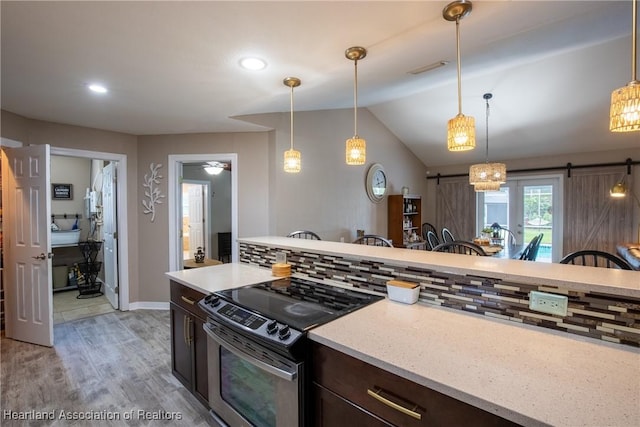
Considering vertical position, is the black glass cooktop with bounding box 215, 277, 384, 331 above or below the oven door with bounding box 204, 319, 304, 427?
above

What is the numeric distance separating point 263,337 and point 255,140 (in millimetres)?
3091

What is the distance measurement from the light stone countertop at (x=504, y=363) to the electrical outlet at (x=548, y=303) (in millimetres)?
84

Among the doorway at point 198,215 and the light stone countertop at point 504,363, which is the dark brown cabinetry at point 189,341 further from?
the doorway at point 198,215

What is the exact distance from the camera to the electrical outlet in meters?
1.20

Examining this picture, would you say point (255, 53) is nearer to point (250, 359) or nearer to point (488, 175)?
point (250, 359)

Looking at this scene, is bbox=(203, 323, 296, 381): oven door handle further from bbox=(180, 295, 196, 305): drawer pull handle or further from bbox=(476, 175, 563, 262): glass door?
bbox=(476, 175, 563, 262): glass door

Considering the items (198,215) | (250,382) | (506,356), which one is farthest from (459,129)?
(198,215)

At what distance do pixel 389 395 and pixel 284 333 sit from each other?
474 mm

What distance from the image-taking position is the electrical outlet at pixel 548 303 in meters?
1.20

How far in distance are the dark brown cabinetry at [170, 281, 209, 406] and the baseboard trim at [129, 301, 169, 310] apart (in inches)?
79.1

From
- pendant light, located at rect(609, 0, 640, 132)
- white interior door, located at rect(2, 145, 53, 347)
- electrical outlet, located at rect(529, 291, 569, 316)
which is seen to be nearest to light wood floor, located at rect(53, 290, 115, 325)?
white interior door, located at rect(2, 145, 53, 347)

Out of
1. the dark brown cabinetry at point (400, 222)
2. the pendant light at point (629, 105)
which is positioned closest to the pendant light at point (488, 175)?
the dark brown cabinetry at point (400, 222)

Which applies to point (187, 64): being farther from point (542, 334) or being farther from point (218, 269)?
point (542, 334)

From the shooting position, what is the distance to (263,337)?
1.34 meters
